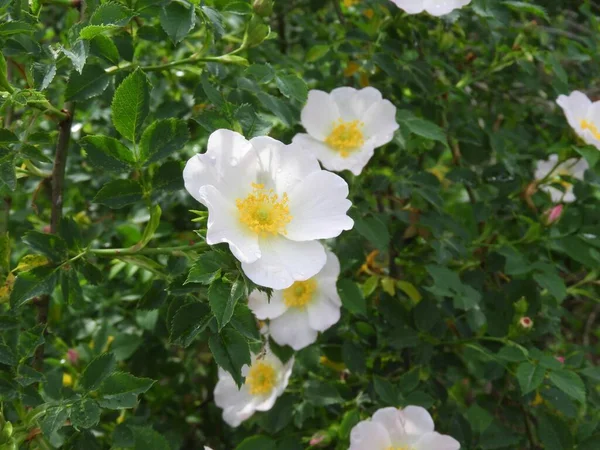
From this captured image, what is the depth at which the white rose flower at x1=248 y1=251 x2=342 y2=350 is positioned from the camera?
54.5 inches

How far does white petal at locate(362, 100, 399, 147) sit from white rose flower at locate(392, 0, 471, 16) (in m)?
0.20

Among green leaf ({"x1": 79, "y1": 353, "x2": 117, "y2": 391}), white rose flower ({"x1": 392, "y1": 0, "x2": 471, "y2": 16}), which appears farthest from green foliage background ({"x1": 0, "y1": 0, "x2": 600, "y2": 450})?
white rose flower ({"x1": 392, "y1": 0, "x2": 471, "y2": 16})

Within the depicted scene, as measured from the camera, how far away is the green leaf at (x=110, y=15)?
101 cm

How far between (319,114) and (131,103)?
0.55 m

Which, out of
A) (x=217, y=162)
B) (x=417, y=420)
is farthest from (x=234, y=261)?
(x=417, y=420)

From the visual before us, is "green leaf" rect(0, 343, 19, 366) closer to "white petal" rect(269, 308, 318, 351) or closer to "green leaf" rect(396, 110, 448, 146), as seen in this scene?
"white petal" rect(269, 308, 318, 351)

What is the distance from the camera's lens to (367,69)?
155cm

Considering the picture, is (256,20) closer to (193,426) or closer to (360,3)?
(360,3)

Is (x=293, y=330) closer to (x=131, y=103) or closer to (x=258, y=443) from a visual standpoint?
(x=258, y=443)

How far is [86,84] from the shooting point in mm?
1129

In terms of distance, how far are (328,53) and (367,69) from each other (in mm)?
178

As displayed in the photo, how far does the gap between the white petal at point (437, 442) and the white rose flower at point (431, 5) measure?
32.4 inches

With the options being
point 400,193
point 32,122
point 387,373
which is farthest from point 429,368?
point 32,122

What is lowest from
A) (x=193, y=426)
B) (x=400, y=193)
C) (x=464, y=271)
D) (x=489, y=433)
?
(x=193, y=426)
